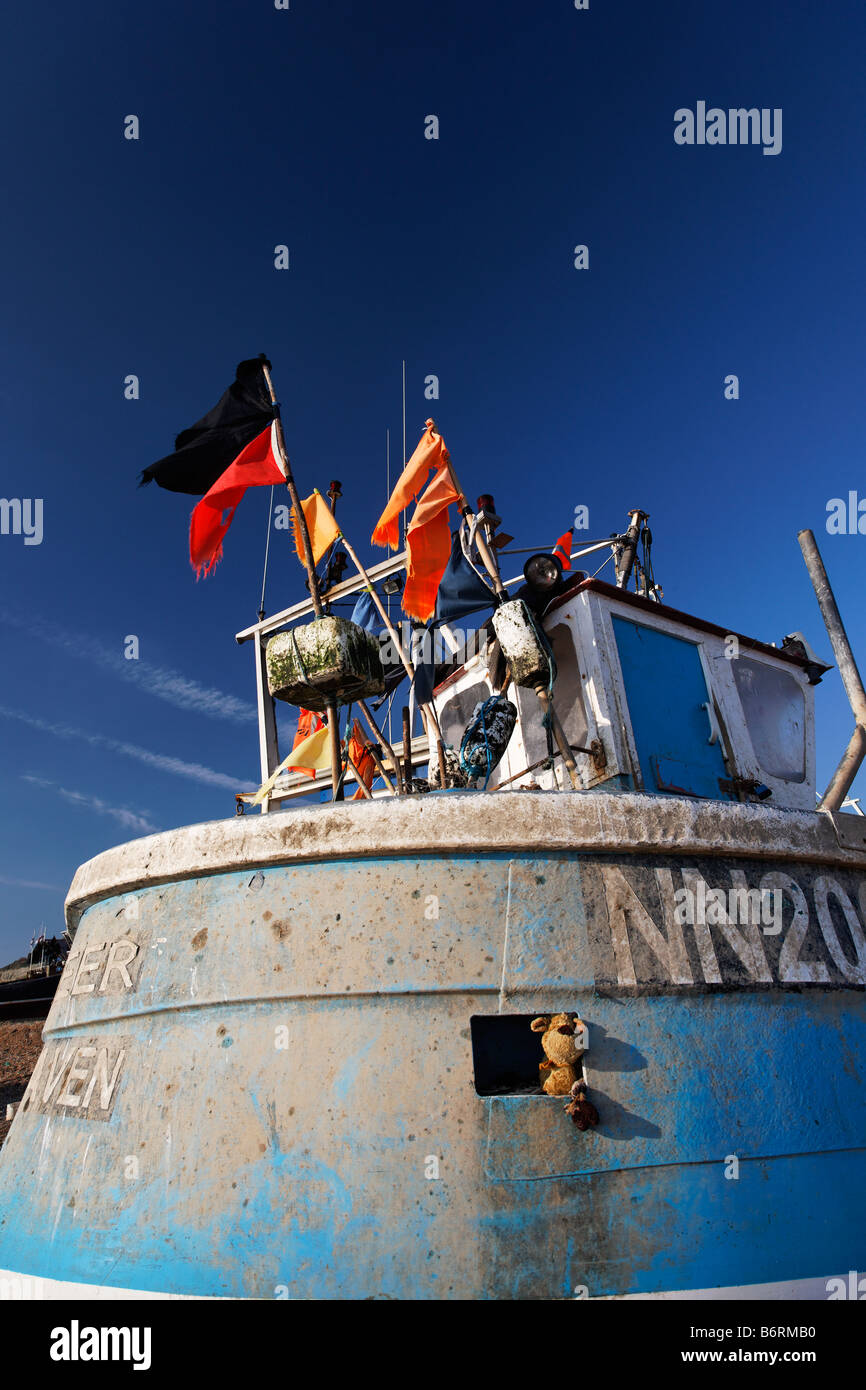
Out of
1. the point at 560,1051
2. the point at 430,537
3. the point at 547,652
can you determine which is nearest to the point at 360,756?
the point at 430,537

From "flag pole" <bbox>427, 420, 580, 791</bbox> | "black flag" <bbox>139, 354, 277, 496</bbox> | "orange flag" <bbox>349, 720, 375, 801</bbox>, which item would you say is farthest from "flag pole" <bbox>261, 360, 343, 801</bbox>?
"orange flag" <bbox>349, 720, 375, 801</bbox>

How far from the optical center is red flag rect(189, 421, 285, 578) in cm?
529

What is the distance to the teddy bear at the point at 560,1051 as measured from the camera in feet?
9.01

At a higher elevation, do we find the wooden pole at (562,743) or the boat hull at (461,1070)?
the wooden pole at (562,743)

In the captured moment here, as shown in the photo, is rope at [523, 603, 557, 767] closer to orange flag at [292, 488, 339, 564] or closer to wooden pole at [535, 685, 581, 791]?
wooden pole at [535, 685, 581, 791]

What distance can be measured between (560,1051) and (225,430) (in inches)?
179

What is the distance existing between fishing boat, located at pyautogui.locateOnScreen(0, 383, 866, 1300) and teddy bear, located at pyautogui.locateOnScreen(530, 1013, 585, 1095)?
0.03 ft

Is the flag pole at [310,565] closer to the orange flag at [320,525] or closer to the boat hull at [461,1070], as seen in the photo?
the boat hull at [461,1070]

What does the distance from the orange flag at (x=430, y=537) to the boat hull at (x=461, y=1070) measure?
330 cm

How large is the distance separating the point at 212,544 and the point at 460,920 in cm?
364

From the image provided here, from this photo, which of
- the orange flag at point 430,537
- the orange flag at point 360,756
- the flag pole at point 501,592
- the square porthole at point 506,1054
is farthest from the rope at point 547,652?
the orange flag at point 360,756

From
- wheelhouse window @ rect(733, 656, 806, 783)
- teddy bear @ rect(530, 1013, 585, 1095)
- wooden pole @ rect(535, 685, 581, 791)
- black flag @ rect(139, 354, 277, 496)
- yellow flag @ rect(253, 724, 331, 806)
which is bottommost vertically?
teddy bear @ rect(530, 1013, 585, 1095)
